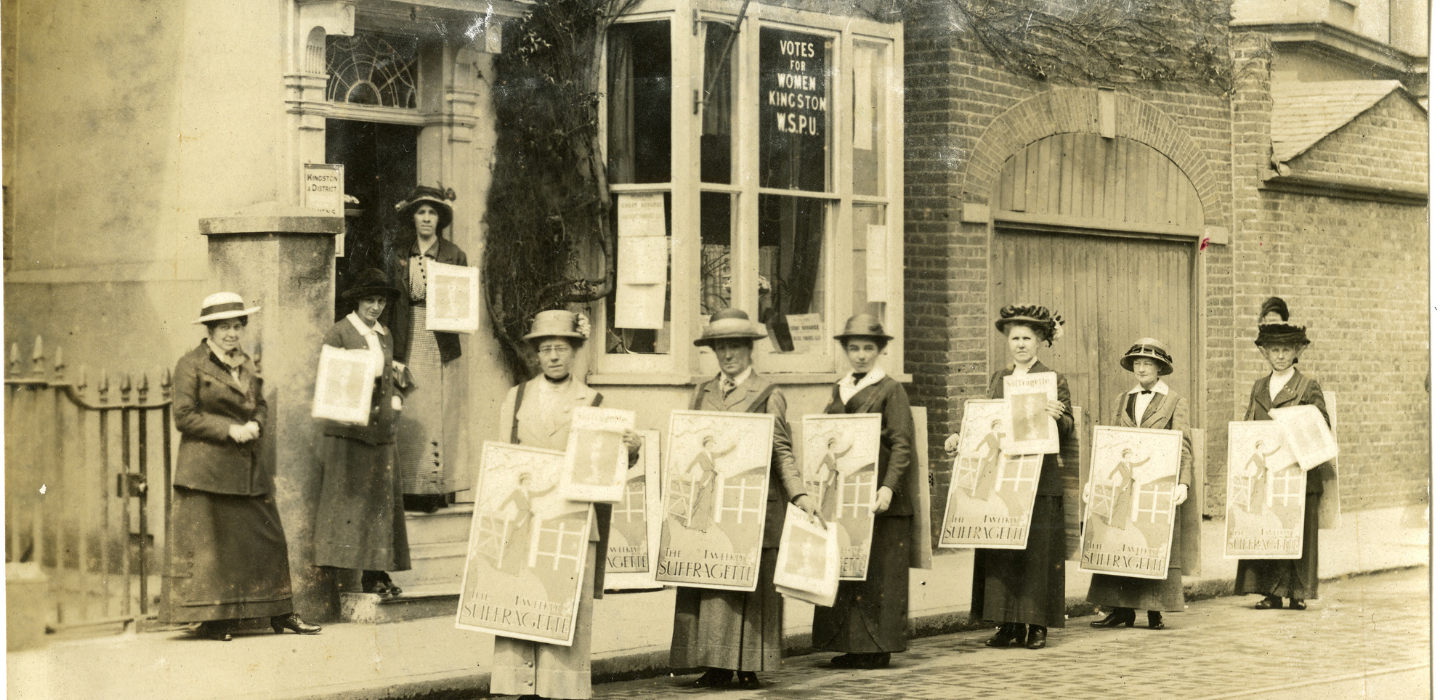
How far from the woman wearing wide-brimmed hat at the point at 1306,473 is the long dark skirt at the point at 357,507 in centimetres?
549

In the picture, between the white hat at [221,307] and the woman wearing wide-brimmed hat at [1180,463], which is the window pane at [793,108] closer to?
the woman wearing wide-brimmed hat at [1180,463]

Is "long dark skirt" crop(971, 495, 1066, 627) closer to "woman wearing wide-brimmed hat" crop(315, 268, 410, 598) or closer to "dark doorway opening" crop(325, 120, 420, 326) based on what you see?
"woman wearing wide-brimmed hat" crop(315, 268, 410, 598)

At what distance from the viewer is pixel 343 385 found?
763 cm

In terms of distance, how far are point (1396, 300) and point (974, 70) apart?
3430 millimetres

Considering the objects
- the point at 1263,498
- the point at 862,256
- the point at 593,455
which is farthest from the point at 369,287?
the point at 1263,498

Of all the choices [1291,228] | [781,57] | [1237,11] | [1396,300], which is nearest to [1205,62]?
[1237,11]

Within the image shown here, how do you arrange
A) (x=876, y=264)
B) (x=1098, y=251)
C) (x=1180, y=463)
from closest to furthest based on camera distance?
(x=1180, y=463) → (x=876, y=264) → (x=1098, y=251)

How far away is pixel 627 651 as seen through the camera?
765 cm

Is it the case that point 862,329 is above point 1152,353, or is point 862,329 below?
above

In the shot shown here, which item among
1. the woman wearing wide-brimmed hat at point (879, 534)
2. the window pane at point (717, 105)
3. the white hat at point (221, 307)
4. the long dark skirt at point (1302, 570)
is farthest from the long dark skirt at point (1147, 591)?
the white hat at point (221, 307)

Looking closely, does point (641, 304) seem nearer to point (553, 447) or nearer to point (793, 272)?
point (793, 272)

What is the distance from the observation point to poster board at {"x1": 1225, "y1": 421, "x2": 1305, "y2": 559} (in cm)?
938

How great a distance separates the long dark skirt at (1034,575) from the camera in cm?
845

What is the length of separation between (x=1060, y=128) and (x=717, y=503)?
4458mm
